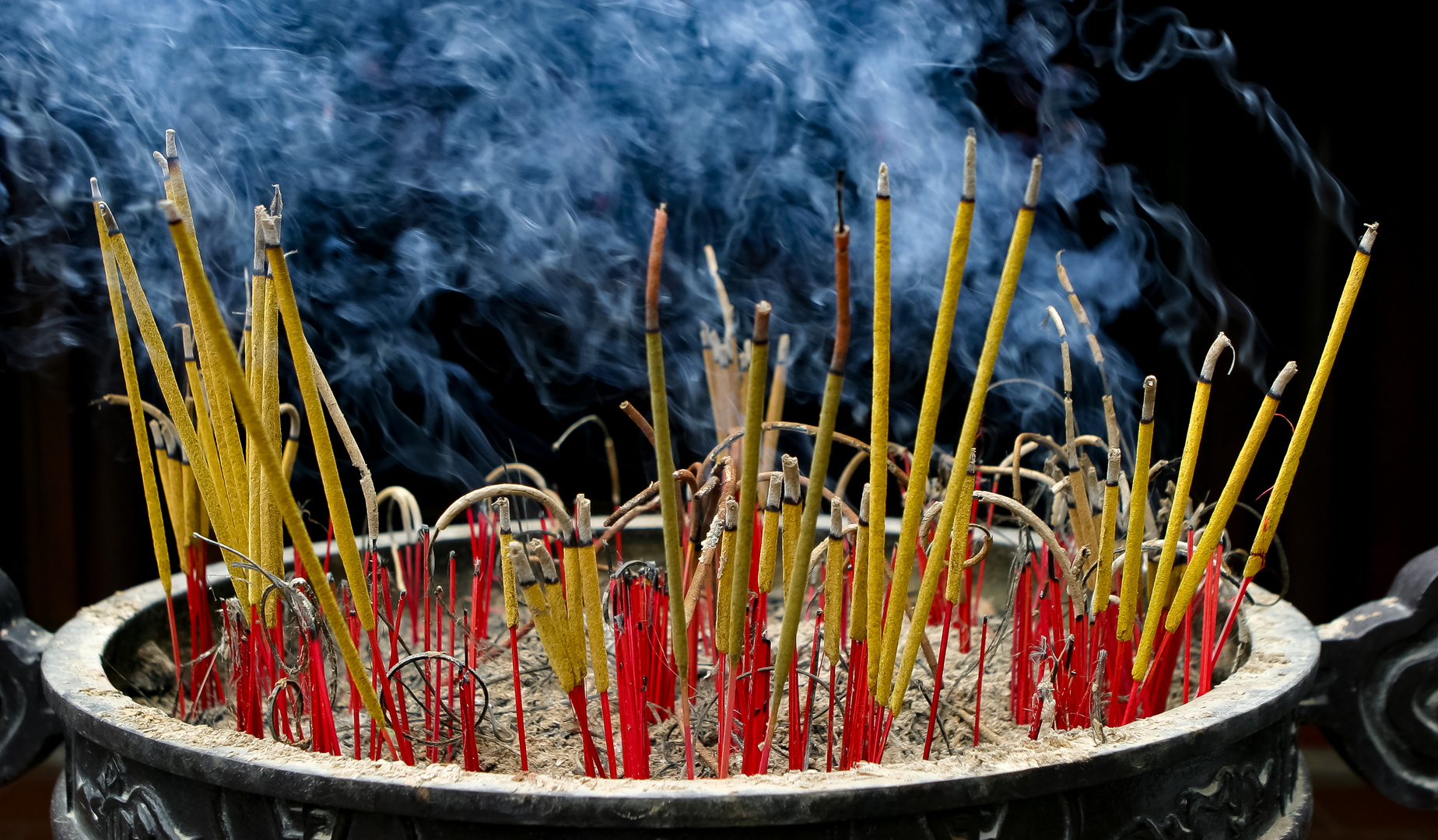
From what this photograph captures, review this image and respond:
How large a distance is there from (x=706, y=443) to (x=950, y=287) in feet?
4.55

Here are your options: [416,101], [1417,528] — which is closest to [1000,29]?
[416,101]

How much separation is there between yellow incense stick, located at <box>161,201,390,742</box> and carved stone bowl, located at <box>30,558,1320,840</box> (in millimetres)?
91

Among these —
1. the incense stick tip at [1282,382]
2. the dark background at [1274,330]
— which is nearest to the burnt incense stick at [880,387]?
the incense stick tip at [1282,382]

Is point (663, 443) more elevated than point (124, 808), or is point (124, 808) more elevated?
point (663, 443)

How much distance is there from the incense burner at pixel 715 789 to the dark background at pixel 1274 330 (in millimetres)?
1174

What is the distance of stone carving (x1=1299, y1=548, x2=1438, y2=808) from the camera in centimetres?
127

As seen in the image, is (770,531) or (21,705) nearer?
(770,531)

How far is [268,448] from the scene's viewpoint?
2.63ft

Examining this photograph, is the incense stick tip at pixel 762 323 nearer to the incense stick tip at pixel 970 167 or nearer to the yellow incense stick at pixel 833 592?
the incense stick tip at pixel 970 167

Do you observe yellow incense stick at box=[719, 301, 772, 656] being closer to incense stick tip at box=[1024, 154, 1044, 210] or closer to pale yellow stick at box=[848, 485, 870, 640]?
pale yellow stick at box=[848, 485, 870, 640]

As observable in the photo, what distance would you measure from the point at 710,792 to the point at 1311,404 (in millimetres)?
676

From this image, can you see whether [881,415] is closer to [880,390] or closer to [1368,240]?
[880,390]

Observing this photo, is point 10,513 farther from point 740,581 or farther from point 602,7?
point 740,581

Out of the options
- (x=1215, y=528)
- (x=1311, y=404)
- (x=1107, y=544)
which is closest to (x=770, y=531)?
(x=1107, y=544)
